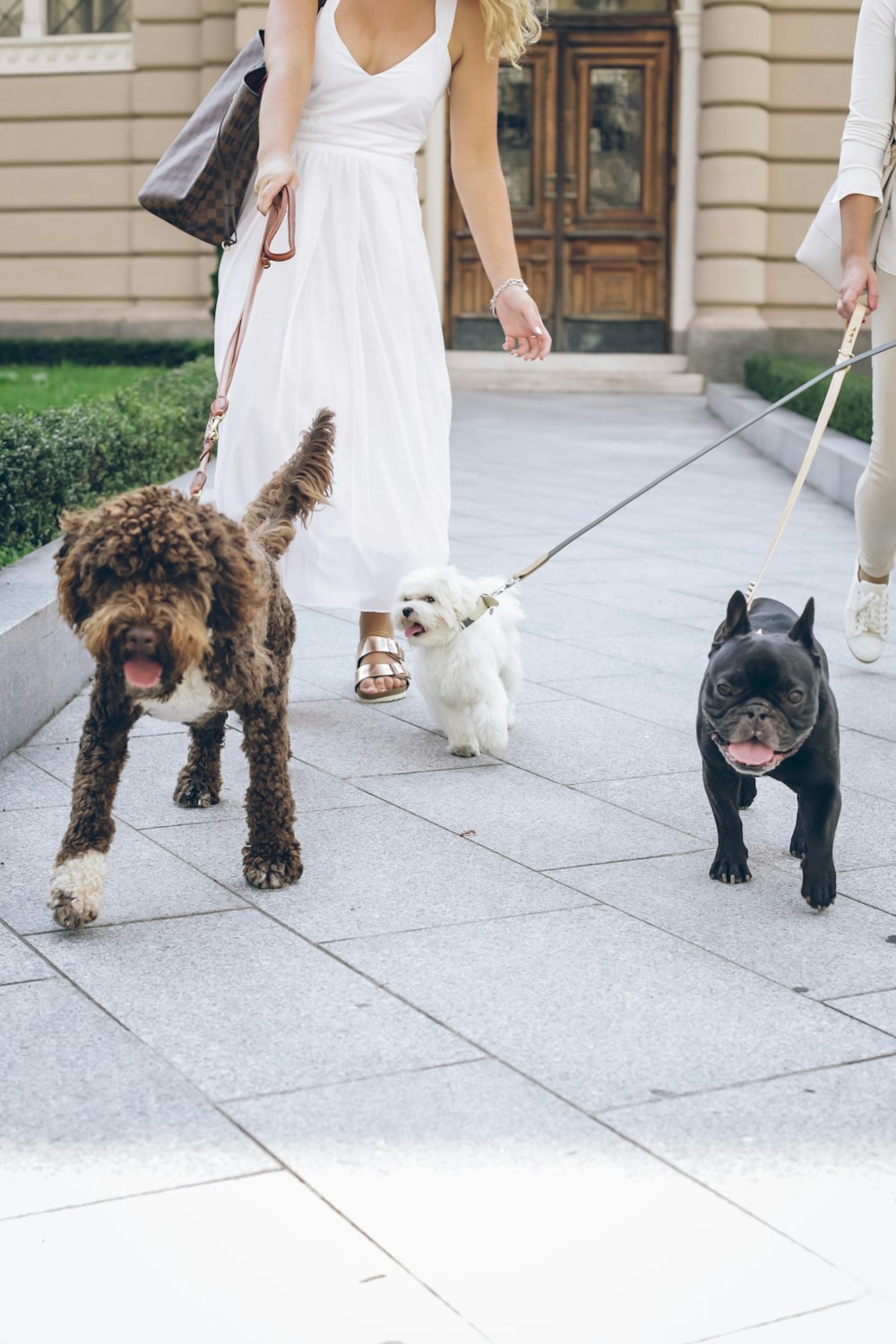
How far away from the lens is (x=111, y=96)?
1972 centimetres

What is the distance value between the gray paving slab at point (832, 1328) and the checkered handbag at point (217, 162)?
150 inches

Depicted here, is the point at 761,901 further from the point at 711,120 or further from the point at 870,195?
the point at 711,120

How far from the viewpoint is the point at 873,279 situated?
505 centimetres

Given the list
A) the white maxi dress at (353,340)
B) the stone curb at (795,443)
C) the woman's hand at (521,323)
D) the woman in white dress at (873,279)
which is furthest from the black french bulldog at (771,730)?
the stone curb at (795,443)

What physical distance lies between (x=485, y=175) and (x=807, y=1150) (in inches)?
146

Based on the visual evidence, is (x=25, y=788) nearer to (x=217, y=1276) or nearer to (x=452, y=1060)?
(x=452, y=1060)

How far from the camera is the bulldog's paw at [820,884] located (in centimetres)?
359

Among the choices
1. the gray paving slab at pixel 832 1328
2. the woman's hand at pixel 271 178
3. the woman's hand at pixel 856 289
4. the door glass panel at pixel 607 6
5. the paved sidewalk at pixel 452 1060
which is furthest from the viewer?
the door glass panel at pixel 607 6

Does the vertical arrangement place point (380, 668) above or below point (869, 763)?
above

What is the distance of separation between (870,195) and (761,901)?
253cm

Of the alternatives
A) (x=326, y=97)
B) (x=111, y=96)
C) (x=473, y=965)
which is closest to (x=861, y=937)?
(x=473, y=965)

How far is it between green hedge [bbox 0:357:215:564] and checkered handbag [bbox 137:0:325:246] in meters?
1.52

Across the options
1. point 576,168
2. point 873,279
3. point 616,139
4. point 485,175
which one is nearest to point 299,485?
point 485,175

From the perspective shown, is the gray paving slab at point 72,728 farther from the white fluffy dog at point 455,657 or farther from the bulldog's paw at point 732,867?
the bulldog's paw at point 732,867
